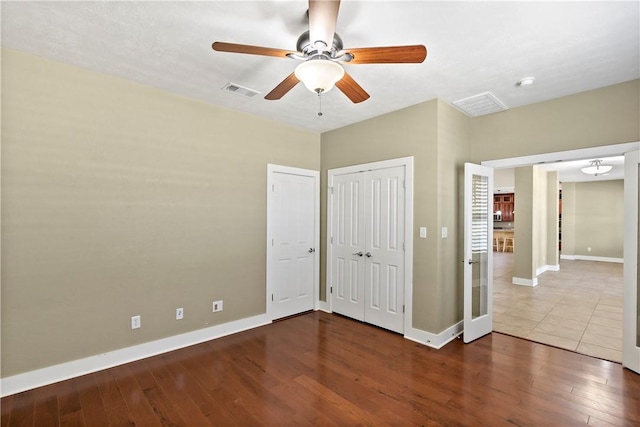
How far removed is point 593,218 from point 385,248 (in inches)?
379

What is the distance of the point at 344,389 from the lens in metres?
2.58

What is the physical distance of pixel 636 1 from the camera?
185cm

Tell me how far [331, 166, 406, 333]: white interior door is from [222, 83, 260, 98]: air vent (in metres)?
1.74

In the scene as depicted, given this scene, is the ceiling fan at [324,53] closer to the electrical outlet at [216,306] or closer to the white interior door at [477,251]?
the white interior door at [477,251]

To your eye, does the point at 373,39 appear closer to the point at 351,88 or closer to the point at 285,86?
the point at 351,88

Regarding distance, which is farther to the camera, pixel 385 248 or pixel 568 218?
pixel 568 218

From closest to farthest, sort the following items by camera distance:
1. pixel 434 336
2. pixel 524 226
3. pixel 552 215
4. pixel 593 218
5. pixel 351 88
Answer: pixel 351 88
pixel 434 336
pixel 524 226
pixel 552 215
pixel 593 218

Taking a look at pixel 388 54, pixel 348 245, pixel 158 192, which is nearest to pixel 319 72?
pixel 388 54

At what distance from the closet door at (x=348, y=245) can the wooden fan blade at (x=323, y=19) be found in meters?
2.53

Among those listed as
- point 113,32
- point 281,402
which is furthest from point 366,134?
point 281,402

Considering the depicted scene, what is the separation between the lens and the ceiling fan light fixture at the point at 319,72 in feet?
6.06

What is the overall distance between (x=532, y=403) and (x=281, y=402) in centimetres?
194

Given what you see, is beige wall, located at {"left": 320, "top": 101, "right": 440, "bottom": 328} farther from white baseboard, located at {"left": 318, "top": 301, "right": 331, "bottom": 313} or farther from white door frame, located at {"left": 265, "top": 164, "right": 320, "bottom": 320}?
white baseboard, located at {"left": 318, "top": 301, "right": 331, "bottom": 313}

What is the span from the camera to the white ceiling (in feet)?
6.48
